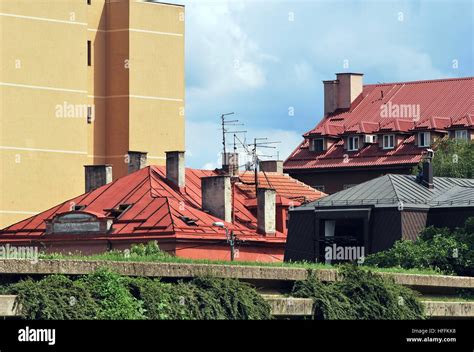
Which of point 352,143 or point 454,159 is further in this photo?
point 352,143

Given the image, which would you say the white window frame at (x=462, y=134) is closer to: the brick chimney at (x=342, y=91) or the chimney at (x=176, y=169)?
the brick chimney at (x=342, y=91)

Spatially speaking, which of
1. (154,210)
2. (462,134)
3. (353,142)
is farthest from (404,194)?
(353,142)

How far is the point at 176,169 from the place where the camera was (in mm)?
79812

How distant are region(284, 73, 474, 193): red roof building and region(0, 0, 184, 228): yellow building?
366 inches

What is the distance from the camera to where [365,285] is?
45688mm

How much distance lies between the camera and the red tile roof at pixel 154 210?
2908 inches

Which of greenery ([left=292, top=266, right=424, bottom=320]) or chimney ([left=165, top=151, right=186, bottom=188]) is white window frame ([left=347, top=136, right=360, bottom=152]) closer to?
chimney ([left=165, top=151, right=186, bottom=188])

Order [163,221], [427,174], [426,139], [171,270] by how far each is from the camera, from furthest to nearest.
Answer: [426,139] < [163,221] < [427,174] < [171,270]

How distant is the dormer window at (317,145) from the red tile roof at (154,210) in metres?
26.3

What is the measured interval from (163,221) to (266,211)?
6341 millimetres
